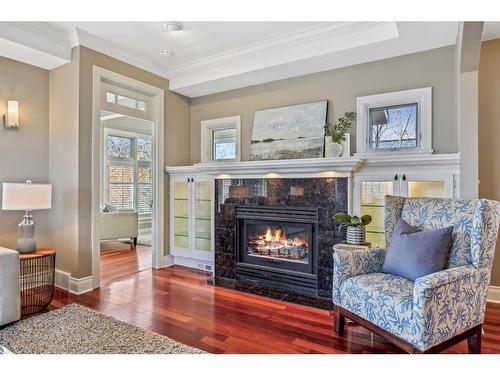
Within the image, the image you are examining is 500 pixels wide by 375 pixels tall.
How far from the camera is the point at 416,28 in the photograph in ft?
8.93

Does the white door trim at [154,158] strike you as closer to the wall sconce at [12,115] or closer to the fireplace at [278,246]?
the wall sconce at [12,115]

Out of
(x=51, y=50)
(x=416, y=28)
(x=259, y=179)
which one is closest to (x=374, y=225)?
(x=259, y=179)

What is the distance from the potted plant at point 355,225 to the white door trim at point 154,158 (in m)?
2.47

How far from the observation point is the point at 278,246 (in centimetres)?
366

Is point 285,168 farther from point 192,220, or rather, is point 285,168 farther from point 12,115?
point 12,115

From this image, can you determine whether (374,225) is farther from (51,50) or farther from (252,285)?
(51,50)

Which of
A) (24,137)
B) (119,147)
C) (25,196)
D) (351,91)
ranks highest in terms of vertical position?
(351,91)

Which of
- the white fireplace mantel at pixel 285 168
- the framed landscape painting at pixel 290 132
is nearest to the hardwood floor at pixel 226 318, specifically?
the white fireplace mantel at pixel 285 168

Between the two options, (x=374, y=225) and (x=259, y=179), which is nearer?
(x=374, y=225)

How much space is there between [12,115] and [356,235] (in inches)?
145

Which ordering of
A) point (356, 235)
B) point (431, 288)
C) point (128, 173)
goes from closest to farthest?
1. point (431, 288)
2. point (356, 235)
3. point (128, 173)

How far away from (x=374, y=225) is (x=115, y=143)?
5436mm

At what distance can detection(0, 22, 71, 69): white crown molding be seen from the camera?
2930 millimetres

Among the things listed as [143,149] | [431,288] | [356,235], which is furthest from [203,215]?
[143,149]
